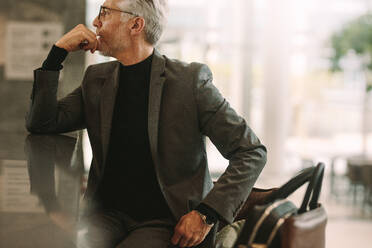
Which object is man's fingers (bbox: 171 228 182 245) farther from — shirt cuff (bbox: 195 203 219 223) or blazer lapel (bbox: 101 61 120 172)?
blazer lapel (bbox: 101 61 120 172)

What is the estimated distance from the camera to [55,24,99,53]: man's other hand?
5.60 feet

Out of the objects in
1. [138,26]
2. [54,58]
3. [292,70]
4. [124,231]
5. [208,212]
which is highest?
[138,26]

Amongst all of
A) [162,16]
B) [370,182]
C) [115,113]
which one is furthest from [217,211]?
[370,182]

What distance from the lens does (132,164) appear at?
5.28ft

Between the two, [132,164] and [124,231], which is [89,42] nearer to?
[132,164]

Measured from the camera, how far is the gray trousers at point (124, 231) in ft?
4.69

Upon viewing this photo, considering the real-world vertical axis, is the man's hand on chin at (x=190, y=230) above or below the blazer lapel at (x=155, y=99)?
below

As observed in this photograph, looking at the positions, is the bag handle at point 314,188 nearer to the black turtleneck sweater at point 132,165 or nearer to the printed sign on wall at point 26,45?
the black turtleneck sweater at point 132,165

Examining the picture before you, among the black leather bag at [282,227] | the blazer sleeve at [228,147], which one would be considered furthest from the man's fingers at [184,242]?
the black leather bag at [282,227]

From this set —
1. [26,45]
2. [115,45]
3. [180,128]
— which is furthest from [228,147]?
[26,45]

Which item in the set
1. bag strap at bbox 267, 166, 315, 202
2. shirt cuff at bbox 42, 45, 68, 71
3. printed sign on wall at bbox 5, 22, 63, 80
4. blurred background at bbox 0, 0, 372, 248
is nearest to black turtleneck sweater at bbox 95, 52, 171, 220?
shirt cuff at bbox 42, 45, 68, 71

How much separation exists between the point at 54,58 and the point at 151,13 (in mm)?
344

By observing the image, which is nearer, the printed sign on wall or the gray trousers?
the gray trousers

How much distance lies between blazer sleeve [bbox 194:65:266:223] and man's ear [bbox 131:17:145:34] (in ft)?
0.73
